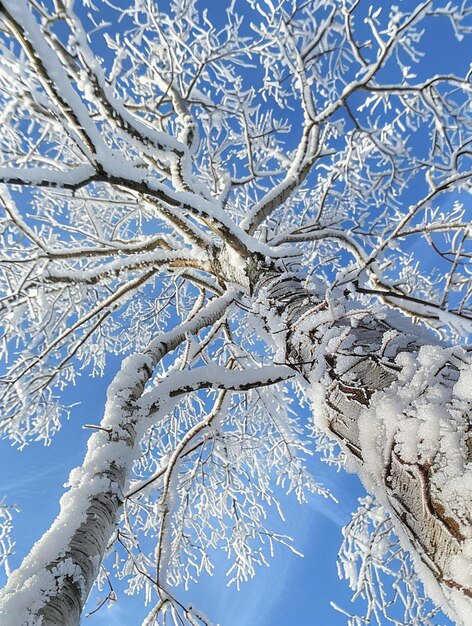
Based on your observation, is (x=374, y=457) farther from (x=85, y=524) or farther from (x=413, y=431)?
(x=85, y=524)

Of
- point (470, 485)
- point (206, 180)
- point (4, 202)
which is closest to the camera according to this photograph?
point (470, 485)

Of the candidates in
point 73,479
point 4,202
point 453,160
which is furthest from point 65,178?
point 453,160

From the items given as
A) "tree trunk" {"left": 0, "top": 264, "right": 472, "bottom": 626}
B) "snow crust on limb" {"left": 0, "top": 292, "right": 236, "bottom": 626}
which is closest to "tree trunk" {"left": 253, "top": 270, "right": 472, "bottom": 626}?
"tree trunk" {"left": 0, "top": 264, "right": 472, "bottom": 626}

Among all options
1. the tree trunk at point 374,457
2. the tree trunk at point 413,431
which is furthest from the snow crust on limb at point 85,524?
the tree trunk at point 413,431

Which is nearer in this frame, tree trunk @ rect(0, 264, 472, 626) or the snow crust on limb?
tree trunk @ rect(0, 264, 472, 626)

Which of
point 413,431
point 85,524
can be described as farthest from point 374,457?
point 85,524

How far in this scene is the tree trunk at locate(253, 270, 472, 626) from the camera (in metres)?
0.69

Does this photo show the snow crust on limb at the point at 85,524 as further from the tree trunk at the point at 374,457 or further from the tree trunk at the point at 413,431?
the tree trunk at the point at 413,431

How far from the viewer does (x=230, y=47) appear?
372 centimetres

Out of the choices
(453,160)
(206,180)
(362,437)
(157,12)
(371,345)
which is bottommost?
(362,437)

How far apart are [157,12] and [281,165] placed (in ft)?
6.99

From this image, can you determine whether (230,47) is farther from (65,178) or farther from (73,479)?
(73,479)

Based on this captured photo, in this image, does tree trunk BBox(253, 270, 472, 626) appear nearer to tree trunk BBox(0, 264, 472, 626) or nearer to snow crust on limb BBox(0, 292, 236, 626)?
tree trunk BBox(0, 264, 472, 626)

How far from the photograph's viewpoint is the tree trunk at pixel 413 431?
0.69 m
